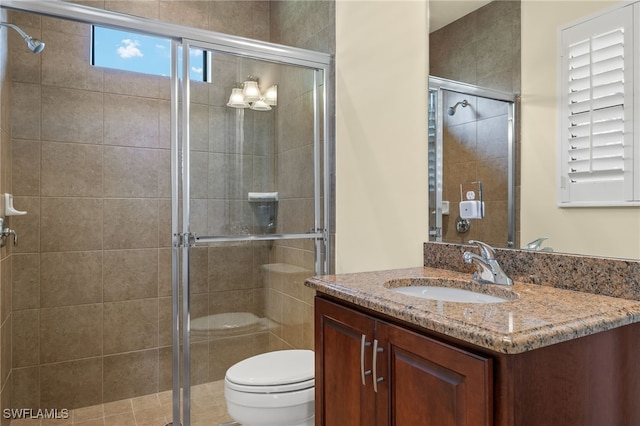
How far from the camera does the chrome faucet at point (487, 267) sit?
51.2 inches

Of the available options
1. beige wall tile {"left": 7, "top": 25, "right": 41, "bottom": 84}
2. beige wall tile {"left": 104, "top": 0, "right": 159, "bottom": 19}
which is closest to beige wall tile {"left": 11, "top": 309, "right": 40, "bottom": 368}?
beige wall tile {"left": 7, "top": 25, "right": 41, "bottom": 84}

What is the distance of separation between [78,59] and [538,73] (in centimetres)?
256

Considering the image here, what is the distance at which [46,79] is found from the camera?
2447 mm

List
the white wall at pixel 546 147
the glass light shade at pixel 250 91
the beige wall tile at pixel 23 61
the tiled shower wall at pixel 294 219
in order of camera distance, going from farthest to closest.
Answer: the beige wall tile at pixel 23 61
the tiled shower wall at pixel 294 219
the glass light shade at pixel 250 91
the white wall at pixel 546 147

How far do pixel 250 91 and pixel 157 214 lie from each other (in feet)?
3.78

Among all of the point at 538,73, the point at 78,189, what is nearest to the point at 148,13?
the point at 78,189

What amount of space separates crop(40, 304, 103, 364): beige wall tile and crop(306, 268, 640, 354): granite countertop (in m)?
2.00

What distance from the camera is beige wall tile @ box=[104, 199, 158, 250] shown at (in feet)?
8.59

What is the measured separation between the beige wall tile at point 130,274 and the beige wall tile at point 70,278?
0.06m

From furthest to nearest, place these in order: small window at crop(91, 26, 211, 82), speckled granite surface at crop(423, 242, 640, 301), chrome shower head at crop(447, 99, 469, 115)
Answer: small window at crop(91, 26, 211, 82) → chrome shower head at crop(447, 99, 469, 115) → speckled granite surface at crop(423, 242, 640, 301)

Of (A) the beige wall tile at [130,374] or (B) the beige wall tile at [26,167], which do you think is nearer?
(B) the beige wall tile at [26,167]

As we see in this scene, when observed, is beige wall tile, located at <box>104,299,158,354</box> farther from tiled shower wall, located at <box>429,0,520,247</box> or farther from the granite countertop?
tiled shower wall, located at <box>429,0,520,247</box>

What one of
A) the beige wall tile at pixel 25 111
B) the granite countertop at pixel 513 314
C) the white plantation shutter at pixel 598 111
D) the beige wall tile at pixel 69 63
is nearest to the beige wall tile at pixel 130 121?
the beige wall tile at pixel 69 63

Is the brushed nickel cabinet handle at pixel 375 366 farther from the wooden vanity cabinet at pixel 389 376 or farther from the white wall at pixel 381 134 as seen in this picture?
the white wall at pixel 381 134
